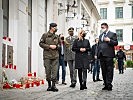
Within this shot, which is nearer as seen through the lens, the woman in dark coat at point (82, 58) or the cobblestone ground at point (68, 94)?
the cobblestone ground at point (68, 94)

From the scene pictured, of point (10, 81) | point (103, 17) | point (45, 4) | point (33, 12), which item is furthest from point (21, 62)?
point (103, 17)

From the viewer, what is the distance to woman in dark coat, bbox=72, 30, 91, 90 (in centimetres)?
1148

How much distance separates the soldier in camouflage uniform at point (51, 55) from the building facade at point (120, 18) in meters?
54.9

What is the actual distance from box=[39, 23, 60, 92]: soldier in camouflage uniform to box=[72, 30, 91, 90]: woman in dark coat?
91cm

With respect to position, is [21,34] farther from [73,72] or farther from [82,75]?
[82,75]

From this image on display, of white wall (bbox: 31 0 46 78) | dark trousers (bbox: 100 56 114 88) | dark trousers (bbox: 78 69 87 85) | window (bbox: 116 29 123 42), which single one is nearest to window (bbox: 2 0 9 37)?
dark trousers (bbox: 78 69 87 85)

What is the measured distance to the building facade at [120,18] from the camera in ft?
219

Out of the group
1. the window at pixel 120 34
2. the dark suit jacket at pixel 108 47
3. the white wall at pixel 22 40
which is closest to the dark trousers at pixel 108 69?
the dark suit jacket at pixel 108 47

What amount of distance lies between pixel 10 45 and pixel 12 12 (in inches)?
53.4

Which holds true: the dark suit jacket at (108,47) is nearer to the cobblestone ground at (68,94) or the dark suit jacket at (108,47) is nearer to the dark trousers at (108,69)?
the dark trousers at (108,69)

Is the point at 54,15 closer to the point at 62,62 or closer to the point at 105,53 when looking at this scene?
the point at 62,62

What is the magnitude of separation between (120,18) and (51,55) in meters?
58.5

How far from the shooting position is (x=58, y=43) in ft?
36.3

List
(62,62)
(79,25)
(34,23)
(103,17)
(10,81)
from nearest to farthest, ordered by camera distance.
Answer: (10,81)
(62,62)
(34,23)
(79,25)
(103,17)
